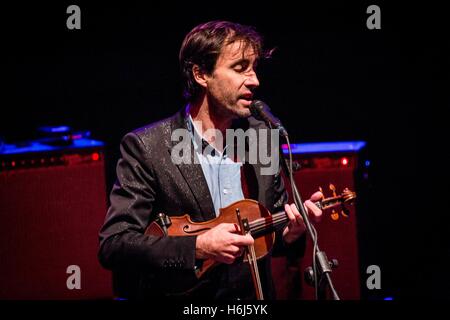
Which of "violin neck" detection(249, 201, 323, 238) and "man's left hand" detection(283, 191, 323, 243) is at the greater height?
"man's left hand" detection(283, 191, 323, 243)

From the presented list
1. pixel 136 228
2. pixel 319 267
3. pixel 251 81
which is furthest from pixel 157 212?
pixel 319 267

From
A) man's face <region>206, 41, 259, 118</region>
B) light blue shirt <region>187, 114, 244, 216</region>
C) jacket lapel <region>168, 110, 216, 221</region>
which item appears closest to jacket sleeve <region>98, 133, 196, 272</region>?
jacket lapel <region>168, 110, 216, 221</region>

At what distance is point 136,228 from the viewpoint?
8.93ft

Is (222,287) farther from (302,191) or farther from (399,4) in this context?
(399,4)

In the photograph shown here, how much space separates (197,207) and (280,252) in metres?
0.47

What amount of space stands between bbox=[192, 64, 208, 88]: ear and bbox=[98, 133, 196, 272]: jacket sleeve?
16.2 inches

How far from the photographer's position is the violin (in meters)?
2.73

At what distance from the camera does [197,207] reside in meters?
2.81

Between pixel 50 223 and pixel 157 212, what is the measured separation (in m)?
1.29

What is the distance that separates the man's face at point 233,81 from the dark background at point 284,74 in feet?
4.85

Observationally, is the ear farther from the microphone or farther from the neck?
the microphone

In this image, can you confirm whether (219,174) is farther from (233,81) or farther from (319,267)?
(319,267)
